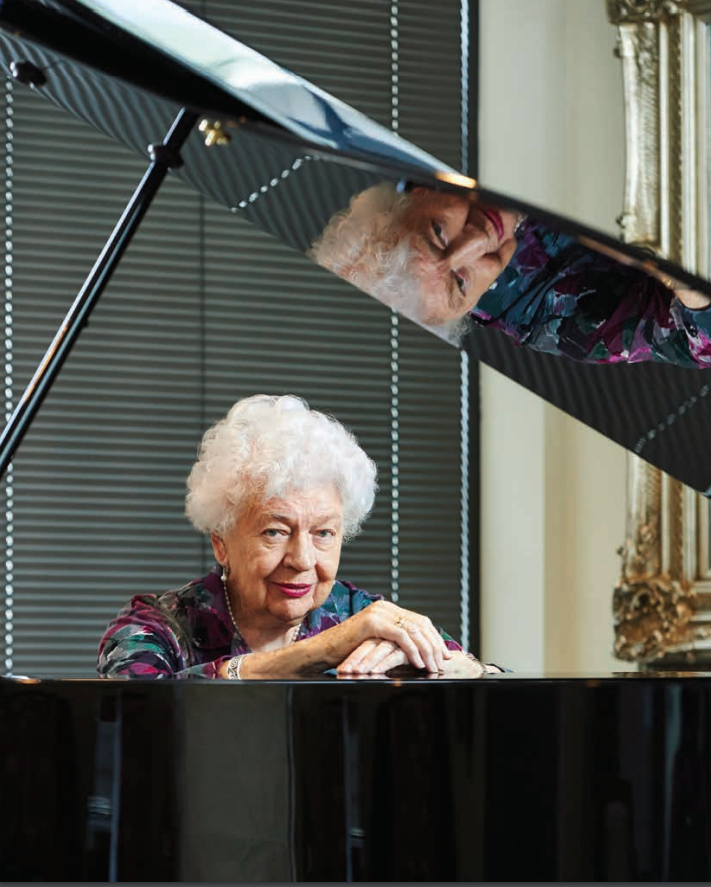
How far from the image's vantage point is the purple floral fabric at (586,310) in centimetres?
112

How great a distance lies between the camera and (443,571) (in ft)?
9.89

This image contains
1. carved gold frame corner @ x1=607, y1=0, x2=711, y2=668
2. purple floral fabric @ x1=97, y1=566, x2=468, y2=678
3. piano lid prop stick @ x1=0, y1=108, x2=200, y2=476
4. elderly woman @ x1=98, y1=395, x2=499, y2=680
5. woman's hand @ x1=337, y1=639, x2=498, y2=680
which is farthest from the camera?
carved gold frame corner @ x1=607, y1=0, x2=711, y2=668

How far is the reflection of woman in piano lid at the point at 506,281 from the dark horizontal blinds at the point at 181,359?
58.4 inches

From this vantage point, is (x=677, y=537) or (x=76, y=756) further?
(x=677, y=537)

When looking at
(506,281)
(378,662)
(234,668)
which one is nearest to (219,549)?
(234,668)

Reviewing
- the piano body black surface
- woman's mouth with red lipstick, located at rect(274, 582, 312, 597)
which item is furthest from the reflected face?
woman's mouth with red lipstick, located at rect(274, 582, 312, 597)

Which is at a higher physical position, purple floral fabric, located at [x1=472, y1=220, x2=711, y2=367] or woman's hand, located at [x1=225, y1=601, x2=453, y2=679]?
purple floral fabric, located at [x1=472, y1=220, x2=711, y2=367]

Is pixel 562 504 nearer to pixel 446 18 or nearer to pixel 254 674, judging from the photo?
pixel 446 18

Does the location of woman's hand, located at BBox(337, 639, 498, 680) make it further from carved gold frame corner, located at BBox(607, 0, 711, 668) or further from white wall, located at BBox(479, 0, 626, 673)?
white wall, located at BBox(479, 0, 626, 673)

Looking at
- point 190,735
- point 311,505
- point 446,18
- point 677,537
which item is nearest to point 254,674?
point 190,735

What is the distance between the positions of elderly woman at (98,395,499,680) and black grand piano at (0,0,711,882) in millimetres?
575

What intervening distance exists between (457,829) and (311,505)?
0.82 m

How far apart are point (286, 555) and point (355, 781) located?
0.77m

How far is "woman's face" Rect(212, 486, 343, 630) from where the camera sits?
6.49 ft
